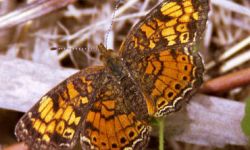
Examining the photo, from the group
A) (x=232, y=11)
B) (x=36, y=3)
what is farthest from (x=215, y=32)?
(x=36, y=3)

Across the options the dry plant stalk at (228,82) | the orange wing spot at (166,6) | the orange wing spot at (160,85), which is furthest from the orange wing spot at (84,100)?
the dry plant stalk at (228,82)

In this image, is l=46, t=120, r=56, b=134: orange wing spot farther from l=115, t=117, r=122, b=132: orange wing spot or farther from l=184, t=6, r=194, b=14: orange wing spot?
l=184, t=6, r=194, b=14: orange wing spot

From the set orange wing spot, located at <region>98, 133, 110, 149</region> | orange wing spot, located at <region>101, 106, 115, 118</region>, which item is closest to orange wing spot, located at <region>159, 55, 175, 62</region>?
orange wing spot, located at <region>101, 106, 115, 118</region>

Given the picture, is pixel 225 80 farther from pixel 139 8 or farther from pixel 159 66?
pixel 139 8

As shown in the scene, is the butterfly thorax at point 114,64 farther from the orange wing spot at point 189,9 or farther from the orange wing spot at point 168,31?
the orange wing spot at point 189,9

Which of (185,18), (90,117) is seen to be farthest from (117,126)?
(185,18)

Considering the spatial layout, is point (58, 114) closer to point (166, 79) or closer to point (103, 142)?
point (103, 142)

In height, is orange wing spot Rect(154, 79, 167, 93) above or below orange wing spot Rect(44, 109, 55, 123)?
above
